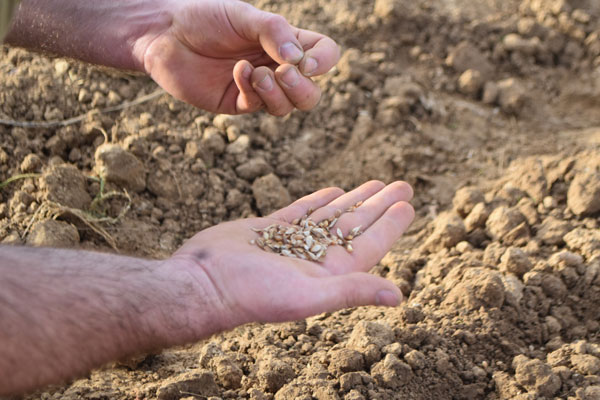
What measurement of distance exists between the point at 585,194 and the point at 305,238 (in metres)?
1.43

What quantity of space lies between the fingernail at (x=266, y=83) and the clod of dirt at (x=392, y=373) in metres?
1.08

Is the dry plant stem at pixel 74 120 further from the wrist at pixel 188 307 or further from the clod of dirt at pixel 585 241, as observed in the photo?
the clod of dirt at pixel 585 241

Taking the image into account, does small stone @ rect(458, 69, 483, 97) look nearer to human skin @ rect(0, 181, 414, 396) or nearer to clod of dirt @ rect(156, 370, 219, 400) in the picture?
human skin @ rect(0, 181, 414, 396)

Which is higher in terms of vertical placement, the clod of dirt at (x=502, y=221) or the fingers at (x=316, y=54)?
the fingers at (x=316, y=54)

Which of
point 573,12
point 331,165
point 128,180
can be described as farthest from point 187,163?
point 573,12

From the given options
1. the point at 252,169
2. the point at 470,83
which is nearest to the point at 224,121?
the point at 252,169

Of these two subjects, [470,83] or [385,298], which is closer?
[385,298]

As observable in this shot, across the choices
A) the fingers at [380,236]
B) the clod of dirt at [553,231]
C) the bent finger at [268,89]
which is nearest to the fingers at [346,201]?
the fingers at [380,236]

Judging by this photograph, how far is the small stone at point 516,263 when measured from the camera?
2.79 m

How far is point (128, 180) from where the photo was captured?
3.16 m

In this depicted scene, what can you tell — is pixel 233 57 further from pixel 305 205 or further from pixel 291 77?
pixel 305 205

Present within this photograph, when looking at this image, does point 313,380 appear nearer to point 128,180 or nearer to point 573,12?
point 128,180

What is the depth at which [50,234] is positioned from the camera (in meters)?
2.74

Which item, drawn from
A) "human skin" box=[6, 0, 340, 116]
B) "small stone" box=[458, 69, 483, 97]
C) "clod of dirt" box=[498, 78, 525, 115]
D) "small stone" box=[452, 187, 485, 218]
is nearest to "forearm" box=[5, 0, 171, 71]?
"human skin" box=[6, 0, 340, 116]
